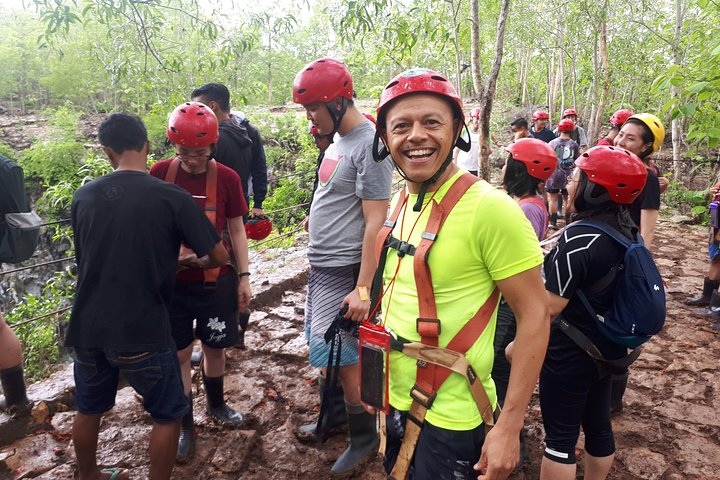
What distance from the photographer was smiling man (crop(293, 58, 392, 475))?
2664mm

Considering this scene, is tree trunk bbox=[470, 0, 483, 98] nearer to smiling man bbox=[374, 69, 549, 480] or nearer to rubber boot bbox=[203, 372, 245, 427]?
rubber boot bbox=[203, 372, 245, 427]

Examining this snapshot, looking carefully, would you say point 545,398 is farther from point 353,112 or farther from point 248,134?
point 248,134

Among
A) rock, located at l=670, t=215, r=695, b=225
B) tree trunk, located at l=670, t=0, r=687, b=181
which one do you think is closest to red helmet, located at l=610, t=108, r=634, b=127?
rock, located at l=670, t=215, r=695, b=225

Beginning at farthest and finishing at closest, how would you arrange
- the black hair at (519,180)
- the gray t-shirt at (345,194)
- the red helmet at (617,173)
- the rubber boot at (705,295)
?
the rubber boot at (705,295)
the black hair at (519,180)
the gray t-shirt at (345,194)
the red helmet at (617,173)

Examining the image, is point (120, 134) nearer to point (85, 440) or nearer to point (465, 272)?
point (85, 440)

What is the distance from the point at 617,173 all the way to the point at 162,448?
2633mm

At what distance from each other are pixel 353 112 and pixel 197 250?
3.96 ft

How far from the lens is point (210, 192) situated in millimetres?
2986

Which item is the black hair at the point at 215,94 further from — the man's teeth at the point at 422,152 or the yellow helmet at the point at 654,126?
the yellow helmet at the point at 654,126

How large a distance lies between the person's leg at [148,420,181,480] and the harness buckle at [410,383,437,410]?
1459mm

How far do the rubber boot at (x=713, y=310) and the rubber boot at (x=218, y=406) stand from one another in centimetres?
549

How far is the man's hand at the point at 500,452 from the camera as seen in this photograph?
1473 mm

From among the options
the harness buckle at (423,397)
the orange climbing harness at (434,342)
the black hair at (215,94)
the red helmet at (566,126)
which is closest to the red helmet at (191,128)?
the black hair at (215,94)

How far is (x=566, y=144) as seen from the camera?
353 inches
